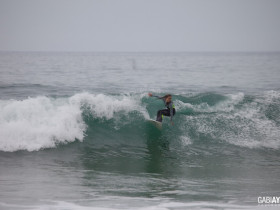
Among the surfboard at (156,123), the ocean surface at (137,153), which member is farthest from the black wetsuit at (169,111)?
the ocean surface at (137,153)

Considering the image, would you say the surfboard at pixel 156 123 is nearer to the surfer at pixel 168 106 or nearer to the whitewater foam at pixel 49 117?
the surfer at pixel 168 106

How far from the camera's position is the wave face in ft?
37.9

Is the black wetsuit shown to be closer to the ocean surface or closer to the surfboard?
the surfboard

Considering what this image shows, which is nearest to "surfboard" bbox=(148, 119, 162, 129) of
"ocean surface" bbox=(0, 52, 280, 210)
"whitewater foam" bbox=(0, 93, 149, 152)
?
"ocean surface" bbox=(0, 52, 280, 210)

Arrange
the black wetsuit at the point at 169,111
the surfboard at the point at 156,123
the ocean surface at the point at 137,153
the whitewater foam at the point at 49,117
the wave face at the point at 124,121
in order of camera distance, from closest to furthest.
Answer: the ocean surface at the point at 137,153 < the whitewater foam at the point at 49,117 < the wave face at the point at 124,121 < the black wetsuit at the point at 169,111 < the surfboard at the point at 156,123

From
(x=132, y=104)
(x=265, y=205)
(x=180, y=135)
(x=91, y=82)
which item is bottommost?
(x=265, y=205)

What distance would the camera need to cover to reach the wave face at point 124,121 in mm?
11555

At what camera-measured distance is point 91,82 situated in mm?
26531

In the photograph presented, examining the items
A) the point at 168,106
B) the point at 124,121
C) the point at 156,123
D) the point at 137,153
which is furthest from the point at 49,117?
the point at 168,106

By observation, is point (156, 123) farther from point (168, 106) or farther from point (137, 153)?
point (137, 153)

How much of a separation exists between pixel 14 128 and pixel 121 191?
566 cm

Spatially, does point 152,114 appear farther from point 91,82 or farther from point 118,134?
point 91,82

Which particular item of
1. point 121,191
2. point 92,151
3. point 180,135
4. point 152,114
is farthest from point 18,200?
point 152,114

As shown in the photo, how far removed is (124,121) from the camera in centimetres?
1388
